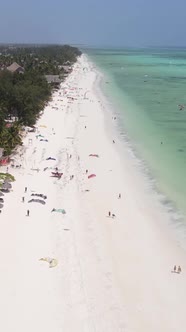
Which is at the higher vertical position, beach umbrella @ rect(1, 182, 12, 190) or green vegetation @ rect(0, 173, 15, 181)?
green vegetation @ rect(0, 173, 15, 181)

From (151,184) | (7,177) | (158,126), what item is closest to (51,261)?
(7,177)

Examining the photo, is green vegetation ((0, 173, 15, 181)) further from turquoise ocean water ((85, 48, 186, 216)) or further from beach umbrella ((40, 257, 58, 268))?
turquoise ocean water ((85, 48, 186, 216))

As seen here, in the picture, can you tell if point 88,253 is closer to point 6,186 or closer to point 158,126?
point 6,186

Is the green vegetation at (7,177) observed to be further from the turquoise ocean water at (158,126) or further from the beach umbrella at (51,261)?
the turquoise ocean water at (158,126)

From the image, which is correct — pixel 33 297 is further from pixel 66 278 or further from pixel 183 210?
pixel 183 210

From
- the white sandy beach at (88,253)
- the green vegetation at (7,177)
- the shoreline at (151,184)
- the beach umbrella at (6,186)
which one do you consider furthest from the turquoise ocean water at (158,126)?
the beach umbrella at (6,186)

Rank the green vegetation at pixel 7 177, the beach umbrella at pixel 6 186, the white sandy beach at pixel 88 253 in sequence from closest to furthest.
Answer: the white sandy beach at pixel 88 253 → the beach umbrella at pixel 6 186 → the green vegetation at pixel 7 177

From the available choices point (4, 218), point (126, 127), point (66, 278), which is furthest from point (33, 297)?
point (126, 127)

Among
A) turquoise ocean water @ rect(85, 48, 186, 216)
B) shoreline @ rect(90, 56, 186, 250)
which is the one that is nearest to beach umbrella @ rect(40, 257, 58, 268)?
shoreline @ rect(90, 56, 186, 250)
